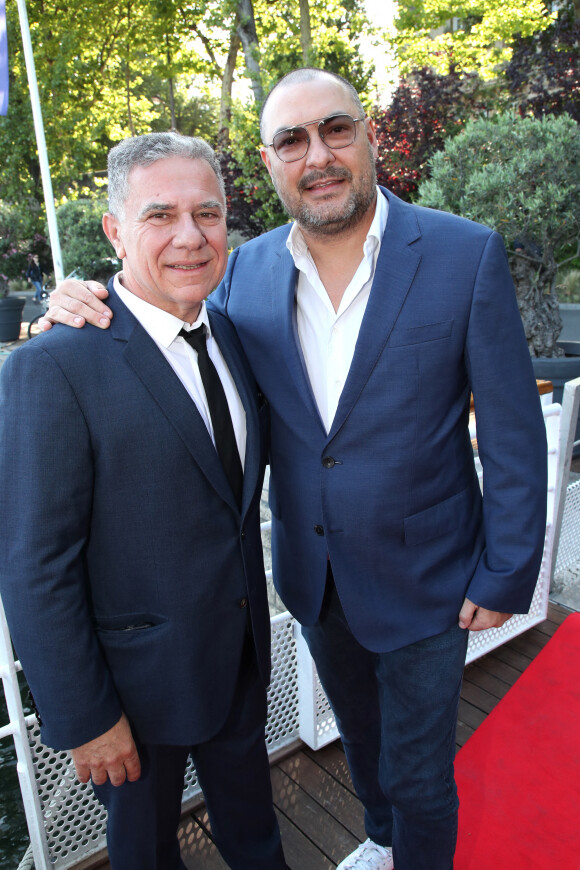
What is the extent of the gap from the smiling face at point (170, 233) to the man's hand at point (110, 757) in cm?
96

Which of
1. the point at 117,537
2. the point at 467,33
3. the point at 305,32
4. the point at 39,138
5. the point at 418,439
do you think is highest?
the point at 305,32

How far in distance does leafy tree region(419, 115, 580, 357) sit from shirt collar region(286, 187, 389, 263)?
15.1 feet

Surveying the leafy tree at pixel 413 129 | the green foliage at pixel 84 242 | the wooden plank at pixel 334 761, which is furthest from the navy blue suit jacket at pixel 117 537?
the green foliage at pixel 84 242

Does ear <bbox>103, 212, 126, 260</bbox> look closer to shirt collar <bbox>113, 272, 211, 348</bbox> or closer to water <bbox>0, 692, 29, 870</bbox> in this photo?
shirt collar <bbox>113, 272, 211, 348</bbox>

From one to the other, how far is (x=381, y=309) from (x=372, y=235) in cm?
22

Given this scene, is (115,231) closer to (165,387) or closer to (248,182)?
(165,387)

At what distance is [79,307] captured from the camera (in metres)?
1.46

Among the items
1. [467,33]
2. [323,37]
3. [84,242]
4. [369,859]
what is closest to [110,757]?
[369,859]

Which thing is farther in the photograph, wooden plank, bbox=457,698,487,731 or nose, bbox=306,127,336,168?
wooden plank, bbox=457,698,487,731

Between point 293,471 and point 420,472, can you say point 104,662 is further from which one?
point 420,472

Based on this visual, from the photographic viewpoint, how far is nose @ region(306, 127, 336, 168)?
66.5 inches

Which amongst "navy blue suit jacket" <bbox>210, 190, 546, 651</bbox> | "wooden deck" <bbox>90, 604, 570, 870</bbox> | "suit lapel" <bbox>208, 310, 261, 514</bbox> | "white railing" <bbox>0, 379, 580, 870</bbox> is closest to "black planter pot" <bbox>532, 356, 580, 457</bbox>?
"white railing" <bbox>0, 379, 580, 870</bbox>

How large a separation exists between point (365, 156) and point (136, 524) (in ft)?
3.66

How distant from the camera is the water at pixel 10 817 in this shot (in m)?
2.28
